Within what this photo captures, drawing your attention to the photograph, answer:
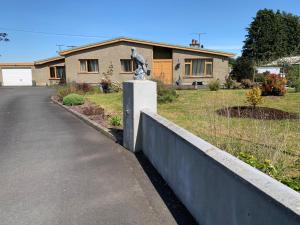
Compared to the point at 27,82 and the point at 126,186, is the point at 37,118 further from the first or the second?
the point at 27,82

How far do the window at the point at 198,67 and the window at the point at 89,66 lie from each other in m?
8.85

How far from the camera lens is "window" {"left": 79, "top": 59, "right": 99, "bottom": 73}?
31.9 m

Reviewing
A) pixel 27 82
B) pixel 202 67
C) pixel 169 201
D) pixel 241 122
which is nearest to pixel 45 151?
pixel 169 201

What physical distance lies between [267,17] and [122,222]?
224 feet

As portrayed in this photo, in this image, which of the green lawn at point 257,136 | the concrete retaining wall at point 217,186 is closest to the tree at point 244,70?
the green lawn at point 257,136

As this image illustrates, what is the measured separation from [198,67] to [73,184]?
28.8 metres

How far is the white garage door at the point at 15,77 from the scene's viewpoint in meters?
42.1

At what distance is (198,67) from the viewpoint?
32906 millimetres

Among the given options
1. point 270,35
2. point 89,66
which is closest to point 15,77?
point 89,66

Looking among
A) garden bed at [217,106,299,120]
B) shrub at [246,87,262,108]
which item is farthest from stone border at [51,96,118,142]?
shrub at [246,87,262,108]

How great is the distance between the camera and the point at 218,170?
3254 mm

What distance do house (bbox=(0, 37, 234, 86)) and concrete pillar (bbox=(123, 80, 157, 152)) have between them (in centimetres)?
2439

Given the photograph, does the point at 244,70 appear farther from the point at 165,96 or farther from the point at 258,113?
the point at 258,113

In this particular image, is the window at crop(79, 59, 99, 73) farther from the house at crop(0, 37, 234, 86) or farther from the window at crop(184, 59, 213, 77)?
the window at crop(184, 59, 213, 77)
